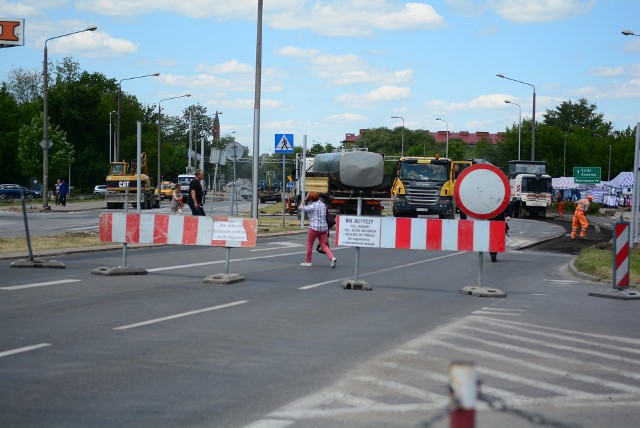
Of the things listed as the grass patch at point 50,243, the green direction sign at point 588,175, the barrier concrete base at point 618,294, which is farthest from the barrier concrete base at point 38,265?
the green direction sign at point 588,175

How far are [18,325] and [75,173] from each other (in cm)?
9544

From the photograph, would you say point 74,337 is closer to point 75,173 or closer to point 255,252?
point 255,252

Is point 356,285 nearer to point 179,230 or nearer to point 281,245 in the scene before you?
point 179,230

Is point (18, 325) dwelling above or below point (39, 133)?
below

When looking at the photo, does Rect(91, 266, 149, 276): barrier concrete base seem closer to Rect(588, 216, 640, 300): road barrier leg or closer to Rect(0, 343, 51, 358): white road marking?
Rect(0, 343, 51, 358): white road marking

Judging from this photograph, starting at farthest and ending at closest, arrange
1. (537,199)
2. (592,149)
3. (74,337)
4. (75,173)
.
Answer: (592,149) → (75,173) → (537,199) → (74,337)

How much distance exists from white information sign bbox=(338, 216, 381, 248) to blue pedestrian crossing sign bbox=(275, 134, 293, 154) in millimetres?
17893

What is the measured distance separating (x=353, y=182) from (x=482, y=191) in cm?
3323

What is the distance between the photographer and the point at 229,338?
9844mm

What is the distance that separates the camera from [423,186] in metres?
44.8

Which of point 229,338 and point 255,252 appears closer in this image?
point 229,338

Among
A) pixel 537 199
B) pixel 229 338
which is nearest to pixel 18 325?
pixel 229 338

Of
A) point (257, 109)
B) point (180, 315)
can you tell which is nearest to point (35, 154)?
point (257, 109)

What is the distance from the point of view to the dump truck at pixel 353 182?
48.2m
